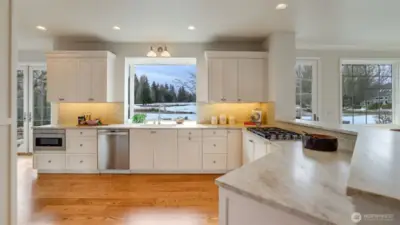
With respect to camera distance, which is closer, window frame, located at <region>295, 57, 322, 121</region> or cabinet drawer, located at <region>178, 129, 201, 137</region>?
cabinet drawer, located at <region>178, 129, 201, 137</region>

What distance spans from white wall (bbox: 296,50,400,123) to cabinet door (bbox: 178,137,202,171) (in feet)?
10.3

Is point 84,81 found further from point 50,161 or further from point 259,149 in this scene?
point 259,149

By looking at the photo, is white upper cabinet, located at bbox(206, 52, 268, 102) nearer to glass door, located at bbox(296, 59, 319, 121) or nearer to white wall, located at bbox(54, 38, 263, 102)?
white wall, located at bbox(54, 38, 263, 102)

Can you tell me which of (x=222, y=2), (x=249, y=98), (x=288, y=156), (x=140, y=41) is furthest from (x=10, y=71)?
(x=249, y=98)

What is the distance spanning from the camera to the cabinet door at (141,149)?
442 centimetres

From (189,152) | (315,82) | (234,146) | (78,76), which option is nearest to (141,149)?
(189,152)

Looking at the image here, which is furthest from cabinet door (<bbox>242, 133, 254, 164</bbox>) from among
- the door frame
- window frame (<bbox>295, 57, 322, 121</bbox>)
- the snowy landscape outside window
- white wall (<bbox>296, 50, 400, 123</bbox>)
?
the door frame

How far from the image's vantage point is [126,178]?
13.7 ft

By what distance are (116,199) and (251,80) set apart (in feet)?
10.4

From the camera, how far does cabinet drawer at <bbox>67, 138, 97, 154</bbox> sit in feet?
14.5

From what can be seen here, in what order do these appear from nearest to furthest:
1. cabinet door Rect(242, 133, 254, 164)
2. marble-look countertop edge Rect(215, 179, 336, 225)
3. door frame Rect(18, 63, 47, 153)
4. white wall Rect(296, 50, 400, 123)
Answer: marble-look countertop edge Rect(215, 179, 336, 225) < cabinet door Rect(242, 133, 254, 164) < white wall Rect(296, 50, 400, 123) < door frame Rect(18, 63, 47, 153)

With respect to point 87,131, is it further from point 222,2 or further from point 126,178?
point 222,2

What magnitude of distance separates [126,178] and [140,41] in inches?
107

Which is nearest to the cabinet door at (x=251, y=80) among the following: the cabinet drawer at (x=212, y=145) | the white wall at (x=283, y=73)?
the white wall at (x=283, y=73)
